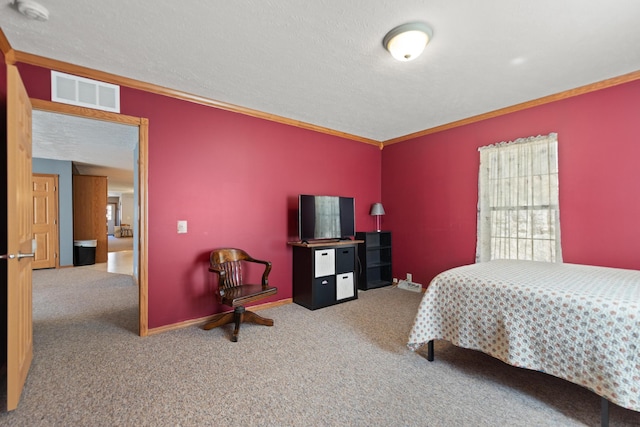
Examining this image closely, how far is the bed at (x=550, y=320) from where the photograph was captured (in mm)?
1519

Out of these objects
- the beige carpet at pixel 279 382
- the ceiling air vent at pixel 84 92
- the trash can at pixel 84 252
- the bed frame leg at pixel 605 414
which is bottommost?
the beige carpet at pixel 279 382

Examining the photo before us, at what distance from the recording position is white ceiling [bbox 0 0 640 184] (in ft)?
6.12

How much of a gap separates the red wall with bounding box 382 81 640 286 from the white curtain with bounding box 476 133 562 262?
91 millimetres

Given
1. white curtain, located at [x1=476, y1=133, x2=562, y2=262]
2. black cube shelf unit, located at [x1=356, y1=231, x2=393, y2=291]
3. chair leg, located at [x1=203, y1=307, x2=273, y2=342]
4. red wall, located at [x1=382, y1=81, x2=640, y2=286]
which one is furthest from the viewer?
black cube shelf unit, located at [x1=356, y1=231, x2=393, y2=291]

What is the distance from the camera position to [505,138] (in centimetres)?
360

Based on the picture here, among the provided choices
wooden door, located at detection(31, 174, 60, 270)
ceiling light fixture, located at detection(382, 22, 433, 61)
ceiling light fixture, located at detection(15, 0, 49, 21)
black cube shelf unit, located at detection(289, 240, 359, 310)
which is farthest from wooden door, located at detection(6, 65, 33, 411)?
wooden door, located at detection(31, 174, 60, 270)

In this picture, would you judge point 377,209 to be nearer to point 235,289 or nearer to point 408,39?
point 235,289

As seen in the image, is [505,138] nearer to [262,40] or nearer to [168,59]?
[262,40]

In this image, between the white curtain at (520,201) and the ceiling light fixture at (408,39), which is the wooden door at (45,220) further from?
the white curtain at (520,201)

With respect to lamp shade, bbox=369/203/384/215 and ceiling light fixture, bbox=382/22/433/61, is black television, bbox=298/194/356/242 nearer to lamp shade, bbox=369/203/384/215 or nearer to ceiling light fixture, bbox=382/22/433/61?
lamp shade, bbox=369/203/384/215

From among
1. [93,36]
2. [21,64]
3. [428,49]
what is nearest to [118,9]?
[93,36]

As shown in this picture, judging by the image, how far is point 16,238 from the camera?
1750 mm

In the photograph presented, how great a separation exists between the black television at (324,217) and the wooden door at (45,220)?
596 centimetres

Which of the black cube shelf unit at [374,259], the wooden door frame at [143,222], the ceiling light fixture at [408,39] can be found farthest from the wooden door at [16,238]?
the black cube shelf unit at [374,259]
